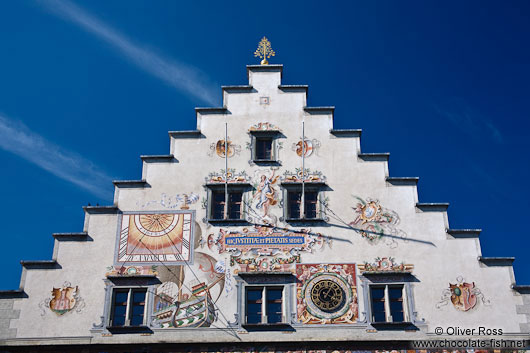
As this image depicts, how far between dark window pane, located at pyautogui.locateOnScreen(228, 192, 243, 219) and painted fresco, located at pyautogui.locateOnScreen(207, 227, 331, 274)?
27.4 inches

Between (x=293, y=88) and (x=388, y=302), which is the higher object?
(x=293, y=88)

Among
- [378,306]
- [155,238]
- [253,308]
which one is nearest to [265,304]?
[253,308]

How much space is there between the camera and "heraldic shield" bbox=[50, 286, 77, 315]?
21281 millimetres

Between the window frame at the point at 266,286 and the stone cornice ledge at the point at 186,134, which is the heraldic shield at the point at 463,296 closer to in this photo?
the window frame at the point at 266,286

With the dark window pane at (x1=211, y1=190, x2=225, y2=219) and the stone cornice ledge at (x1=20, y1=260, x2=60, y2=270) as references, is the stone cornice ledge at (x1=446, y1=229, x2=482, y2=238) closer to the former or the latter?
the dark window pane at (x1=211, y1=190, x2=225, y2=219)

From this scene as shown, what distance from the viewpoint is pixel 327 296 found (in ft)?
69.7

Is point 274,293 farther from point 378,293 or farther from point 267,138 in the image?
point 267,138

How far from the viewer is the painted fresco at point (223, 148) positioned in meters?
24.0

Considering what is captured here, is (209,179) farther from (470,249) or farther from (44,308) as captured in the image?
(470,249)

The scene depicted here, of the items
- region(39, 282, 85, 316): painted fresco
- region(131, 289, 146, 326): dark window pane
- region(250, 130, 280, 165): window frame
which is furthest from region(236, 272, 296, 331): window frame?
region(39, 282, 85, 316): painted fresco

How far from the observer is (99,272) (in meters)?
21.9

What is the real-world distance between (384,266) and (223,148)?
6704 mm

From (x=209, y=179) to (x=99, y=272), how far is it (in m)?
4.63

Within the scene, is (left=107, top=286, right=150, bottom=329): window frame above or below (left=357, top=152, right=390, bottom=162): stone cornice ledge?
below
